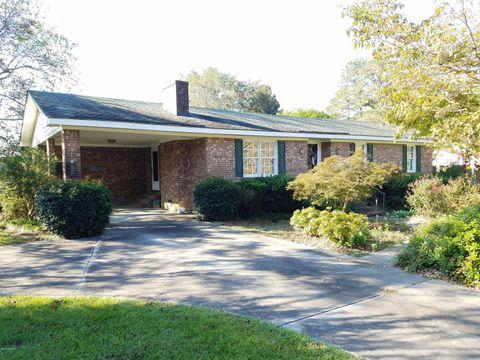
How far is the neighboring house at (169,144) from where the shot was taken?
11117 millimetres

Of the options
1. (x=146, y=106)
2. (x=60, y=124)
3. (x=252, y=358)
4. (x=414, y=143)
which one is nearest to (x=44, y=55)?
(x=146, y=106)

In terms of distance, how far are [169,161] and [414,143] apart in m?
14.4

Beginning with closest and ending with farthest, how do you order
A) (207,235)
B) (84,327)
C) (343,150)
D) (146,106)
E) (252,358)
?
(252,358) < (84,327) < (207,235) < (146,106) < (343,150)

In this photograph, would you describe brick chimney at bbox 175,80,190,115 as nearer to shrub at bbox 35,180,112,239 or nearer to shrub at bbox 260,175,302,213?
shrub at bbox 260,175,302,213

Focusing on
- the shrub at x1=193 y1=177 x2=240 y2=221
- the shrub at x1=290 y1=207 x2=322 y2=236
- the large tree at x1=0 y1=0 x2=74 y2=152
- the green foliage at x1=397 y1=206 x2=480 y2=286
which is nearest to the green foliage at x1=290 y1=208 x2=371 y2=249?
the shrub at x1=290 y1=207 x2=322 y2=236

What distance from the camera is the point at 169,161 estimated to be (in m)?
15.8

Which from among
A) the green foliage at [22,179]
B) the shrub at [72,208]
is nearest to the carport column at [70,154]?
the green foliage at [22,179]

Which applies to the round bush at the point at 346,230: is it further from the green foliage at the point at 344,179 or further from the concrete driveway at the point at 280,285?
the green foliage at the point at 344,179

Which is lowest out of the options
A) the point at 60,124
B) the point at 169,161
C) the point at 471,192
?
the point at 471,192

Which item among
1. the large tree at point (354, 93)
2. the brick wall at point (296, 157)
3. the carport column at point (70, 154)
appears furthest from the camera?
the large tree at point (354, 93)

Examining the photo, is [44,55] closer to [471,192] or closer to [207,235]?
[207,235]

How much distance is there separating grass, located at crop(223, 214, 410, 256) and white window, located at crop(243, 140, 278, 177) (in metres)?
2.50

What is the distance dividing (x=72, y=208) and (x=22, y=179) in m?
2.34

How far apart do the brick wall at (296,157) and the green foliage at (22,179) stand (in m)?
8.96
